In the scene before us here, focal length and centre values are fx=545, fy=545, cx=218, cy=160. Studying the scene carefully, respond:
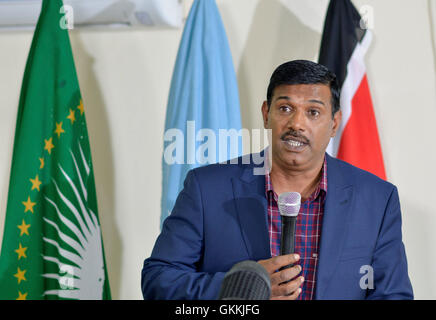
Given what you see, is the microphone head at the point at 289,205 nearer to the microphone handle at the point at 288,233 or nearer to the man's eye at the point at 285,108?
the microphone handle at the point at 288,233

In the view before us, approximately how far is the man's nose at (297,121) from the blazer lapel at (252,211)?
226mm

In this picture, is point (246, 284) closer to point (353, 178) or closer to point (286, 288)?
point (286, 288)

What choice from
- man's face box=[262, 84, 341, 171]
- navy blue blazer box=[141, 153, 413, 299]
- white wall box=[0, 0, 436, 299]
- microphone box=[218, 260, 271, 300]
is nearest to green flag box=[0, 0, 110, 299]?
white wall box=[0, 0, 436, 299]

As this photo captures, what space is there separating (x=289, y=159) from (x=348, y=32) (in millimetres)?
1301

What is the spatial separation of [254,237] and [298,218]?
0.68 feet

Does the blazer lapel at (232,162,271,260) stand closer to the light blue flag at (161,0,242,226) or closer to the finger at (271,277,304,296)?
the finger at (271,277,304,296)

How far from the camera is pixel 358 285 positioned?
1.80 meters

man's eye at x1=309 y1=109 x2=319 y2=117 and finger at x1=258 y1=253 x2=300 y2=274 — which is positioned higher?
man's eye at x1=309 y1=109 x2=319 y2=117

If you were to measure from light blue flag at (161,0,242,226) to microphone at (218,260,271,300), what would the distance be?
6.08 feet

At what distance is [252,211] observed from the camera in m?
1.92

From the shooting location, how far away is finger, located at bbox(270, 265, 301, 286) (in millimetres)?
1381

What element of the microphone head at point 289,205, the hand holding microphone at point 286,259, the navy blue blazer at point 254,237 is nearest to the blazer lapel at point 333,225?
the navy blue blazer at point 254,237

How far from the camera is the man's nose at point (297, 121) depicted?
1941 millimetres

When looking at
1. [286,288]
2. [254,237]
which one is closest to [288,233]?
[286,288]
